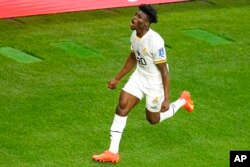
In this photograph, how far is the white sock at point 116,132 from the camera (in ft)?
39.7

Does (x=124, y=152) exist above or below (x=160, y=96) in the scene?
below

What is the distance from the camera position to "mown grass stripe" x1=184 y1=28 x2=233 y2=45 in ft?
59.4

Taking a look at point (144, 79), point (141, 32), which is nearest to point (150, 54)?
point (141, 32)

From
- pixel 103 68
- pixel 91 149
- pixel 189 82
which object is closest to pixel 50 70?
pixel 103 68

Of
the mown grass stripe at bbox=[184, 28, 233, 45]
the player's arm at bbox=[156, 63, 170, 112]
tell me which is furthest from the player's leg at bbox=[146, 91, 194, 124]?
the mown grass stripe at bbox=[184, 28, 233, 45]

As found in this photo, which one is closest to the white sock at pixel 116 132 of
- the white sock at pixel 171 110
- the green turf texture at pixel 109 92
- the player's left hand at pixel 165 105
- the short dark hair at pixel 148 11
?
the green turf texture at pixel 109 92

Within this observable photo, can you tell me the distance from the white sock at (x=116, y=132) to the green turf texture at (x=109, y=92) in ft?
0.83

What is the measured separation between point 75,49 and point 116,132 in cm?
534

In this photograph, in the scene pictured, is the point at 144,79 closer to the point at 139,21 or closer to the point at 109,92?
the point at 139,21

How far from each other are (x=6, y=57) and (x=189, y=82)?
3666mm

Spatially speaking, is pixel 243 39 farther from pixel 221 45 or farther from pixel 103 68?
pixel 103 68

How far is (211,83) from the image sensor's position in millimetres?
15555

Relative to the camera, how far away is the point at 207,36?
1839 centimetres

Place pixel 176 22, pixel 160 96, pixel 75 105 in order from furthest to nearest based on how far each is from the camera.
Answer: pixel 176 22 → pixel 75 105 → pixel 160 96
